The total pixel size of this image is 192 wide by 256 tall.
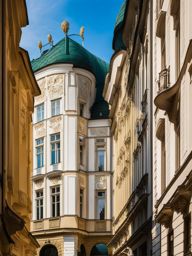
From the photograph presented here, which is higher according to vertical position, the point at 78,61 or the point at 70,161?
the point at 78,61

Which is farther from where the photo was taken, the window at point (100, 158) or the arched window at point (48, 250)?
the window at point (100, 158)

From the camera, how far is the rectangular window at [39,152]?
57.7 metres

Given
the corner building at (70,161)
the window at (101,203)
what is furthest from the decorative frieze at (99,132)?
the window at (101,203)

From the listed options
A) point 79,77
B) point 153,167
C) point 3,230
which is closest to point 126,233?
point 153,167

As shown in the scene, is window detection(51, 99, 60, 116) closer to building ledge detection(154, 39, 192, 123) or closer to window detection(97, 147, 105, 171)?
window detection(97, 147, 105, 171)

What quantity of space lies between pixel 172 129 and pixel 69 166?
35983 mm

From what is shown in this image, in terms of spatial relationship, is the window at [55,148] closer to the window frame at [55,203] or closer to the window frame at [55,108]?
the window frame at [55,108]

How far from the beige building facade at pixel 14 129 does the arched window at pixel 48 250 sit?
1651 centimetres

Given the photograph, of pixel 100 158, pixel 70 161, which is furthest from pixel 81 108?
pixel 70 161

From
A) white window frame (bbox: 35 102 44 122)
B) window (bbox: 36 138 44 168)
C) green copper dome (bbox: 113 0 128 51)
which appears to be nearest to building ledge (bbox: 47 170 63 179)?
window (bbox: 36 138 44 168)

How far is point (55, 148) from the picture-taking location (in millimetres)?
56844

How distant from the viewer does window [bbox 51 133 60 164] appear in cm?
Answer: 5656

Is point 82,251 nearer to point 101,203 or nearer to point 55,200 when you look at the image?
point 101,203

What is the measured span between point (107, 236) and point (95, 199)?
10.1ft
